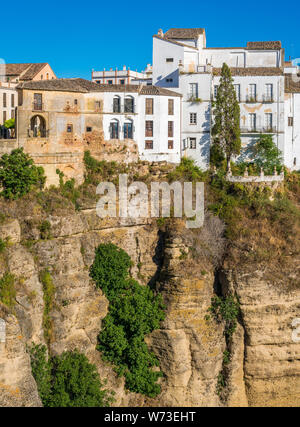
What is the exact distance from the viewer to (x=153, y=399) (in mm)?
31859

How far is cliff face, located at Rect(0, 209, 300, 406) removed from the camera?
101 ft

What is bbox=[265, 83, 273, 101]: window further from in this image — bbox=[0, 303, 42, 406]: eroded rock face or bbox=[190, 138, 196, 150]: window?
bbox=[0, 303, 42, 406]: eroded rock face

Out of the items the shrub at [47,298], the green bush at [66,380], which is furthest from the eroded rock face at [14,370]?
the shrub at [47,298]

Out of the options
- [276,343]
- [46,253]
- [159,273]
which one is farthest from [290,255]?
[46,253]

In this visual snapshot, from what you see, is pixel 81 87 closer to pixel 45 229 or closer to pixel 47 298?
pixel 45 229

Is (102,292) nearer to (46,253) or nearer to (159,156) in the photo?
(46,253)

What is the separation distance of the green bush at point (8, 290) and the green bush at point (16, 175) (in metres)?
3.96

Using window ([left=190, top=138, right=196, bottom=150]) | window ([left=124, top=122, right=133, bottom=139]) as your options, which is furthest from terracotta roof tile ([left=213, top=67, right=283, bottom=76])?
window ([left=124, top=122, right=133, bottom=139])

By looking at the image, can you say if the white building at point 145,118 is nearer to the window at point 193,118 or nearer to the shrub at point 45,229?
the window at point 193,118

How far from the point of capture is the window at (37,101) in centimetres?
3256

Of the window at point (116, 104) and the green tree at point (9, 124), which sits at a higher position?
the window at point (116, 104)

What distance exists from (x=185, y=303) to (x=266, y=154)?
10795mm

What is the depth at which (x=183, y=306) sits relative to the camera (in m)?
32.0

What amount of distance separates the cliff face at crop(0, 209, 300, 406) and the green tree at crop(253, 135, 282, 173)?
5.99 metres
